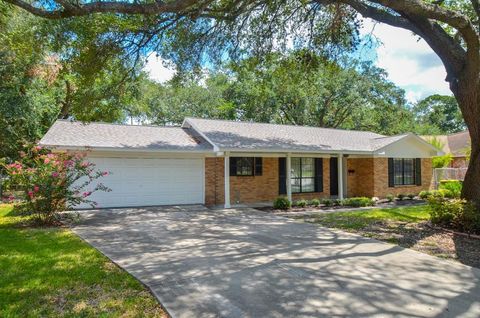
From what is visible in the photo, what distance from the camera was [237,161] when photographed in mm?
16703

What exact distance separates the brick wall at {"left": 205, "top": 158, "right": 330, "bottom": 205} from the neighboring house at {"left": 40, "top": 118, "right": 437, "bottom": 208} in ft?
0.14

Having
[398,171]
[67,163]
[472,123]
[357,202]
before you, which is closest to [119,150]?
[67,163]

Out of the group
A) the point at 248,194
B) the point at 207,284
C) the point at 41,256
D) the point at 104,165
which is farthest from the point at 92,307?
the point at 248,194

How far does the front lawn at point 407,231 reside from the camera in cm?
771

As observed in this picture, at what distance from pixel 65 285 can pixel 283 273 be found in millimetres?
3299

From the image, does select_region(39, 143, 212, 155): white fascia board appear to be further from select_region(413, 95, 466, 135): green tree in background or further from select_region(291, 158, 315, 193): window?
select_region(413, 95, 466, 135): green tree in background

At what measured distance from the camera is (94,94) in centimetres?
1358

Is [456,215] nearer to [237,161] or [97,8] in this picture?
[237,161]

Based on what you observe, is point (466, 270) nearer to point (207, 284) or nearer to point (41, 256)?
point (207, 284)

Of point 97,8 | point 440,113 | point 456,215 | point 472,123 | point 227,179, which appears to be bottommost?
point 456,215

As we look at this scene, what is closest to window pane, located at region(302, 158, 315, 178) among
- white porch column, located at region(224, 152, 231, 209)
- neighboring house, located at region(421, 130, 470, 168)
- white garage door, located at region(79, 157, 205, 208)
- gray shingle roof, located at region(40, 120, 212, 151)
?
white porch column, located at region(224, 152, 231, 209)

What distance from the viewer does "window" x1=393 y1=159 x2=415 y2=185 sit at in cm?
2005

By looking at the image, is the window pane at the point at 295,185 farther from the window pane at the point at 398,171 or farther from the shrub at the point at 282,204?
the window pane at the point at 398,171

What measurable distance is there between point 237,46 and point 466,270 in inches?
412
